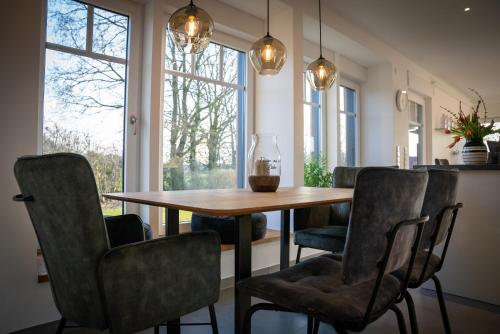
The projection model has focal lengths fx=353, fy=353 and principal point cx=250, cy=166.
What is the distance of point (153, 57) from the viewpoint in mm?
2676

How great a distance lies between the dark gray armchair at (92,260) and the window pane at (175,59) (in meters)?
2.14

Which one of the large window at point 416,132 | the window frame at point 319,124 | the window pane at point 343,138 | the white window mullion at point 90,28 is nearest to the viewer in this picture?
the white window mullion at point 90,28

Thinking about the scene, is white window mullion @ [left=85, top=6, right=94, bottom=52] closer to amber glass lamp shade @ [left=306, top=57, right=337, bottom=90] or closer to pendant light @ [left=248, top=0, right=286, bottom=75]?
pendant light @ [left=248, top=0, right=286, bottom=75]

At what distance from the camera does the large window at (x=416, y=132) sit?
6.30 metres

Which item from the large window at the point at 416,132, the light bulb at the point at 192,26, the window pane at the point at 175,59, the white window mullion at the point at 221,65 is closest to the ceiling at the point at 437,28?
the large window at the point at 416,132

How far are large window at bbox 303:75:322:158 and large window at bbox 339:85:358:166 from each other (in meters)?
0.41

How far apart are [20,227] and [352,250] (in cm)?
178

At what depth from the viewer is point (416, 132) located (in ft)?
21.5

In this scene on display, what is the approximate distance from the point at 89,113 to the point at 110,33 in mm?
629

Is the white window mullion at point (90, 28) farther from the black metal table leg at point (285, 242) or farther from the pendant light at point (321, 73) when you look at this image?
the black metal table leg at point (285, 242)

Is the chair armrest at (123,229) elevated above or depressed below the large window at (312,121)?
below

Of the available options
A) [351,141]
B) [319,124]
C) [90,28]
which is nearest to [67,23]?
[90,28]

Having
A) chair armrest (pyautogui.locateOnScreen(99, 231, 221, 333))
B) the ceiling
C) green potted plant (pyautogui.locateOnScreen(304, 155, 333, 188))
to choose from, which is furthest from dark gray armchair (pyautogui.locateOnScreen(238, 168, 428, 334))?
the ceiling

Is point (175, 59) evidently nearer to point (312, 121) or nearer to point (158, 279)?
point (312, 121)
